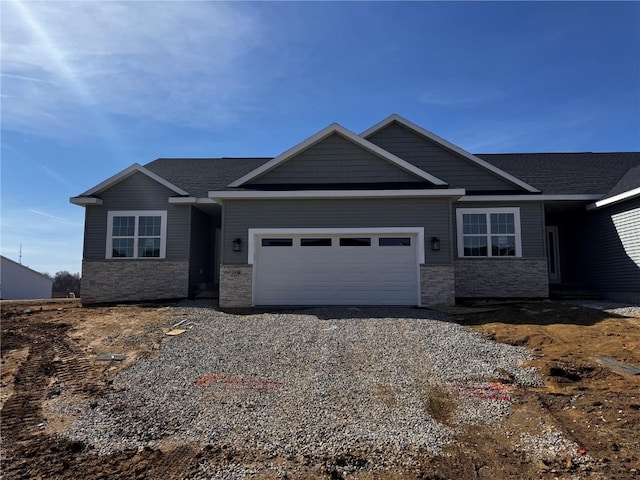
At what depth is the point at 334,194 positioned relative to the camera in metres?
13.4

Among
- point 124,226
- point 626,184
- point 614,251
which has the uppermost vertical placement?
point 626,184

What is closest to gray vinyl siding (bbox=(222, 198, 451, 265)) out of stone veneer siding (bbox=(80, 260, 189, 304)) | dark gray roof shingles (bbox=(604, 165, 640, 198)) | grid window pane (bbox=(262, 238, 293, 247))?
grid window pane (bbox=(262, 238, 293, 247))

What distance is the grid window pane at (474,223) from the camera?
51.4 feet

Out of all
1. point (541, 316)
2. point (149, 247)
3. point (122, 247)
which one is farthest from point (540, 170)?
point (122, 247)

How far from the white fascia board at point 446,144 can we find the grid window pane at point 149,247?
28.1 ft

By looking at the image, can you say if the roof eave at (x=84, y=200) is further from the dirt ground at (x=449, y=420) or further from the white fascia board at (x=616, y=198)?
the white fascia board at (x=616, y=198)

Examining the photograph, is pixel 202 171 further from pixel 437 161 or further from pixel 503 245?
pixel 503 245

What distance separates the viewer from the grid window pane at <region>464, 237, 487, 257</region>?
15516 mm

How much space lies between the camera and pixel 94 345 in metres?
9.13

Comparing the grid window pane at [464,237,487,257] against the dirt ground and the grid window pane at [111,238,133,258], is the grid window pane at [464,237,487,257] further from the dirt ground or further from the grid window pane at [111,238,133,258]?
the grid window pane at [111,238,133,258]

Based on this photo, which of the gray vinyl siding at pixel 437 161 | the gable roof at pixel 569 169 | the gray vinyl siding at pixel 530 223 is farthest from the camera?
the gable roof at pixel 569 169

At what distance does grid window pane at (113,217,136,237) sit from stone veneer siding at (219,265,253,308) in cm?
475

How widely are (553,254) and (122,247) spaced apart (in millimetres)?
16441

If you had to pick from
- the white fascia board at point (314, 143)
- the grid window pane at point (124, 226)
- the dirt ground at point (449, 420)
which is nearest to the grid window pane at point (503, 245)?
the white fascia board at point (314, 143)
